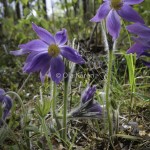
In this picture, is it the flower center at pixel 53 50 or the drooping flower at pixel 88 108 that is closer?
the flower center at pixel 53 50

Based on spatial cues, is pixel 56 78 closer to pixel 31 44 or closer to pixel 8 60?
pixel 31 44

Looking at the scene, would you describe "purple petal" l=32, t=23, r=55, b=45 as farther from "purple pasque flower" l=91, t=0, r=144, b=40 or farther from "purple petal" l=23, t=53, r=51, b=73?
"purple pasque flower" l=91, t=0, r=144, b=40

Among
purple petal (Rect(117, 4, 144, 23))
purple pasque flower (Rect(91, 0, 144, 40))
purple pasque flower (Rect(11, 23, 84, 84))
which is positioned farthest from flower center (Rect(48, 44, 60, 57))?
purple petal (Rect(117, 4, 144, 23))

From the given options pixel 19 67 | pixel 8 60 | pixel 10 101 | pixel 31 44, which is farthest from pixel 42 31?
pixel 8 60

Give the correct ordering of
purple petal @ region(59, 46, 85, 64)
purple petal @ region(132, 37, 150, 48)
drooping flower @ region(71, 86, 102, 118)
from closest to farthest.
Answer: purple petal @ region(132, 37, 150, 48) → purple petal @ region(59, 46, 85, 64) → drooping flower @ region(71, 86, 102, 118)

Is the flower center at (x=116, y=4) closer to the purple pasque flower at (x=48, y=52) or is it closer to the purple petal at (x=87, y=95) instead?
the purple pasque flower at (x=48, y=52)

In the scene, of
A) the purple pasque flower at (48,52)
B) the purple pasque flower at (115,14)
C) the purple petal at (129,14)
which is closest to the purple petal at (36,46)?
the purple pasque flower at (48,52)

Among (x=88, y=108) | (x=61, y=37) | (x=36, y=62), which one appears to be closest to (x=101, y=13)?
(x=61, y=37)
